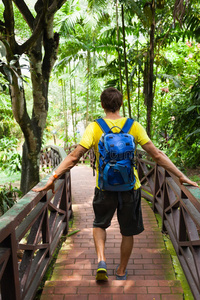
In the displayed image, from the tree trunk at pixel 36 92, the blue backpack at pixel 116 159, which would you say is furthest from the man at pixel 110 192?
the tree trunk at pixel 36 92

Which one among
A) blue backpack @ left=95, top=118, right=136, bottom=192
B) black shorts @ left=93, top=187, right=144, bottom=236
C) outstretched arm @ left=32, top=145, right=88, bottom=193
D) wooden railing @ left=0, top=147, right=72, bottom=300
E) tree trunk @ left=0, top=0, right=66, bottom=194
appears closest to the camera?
wooden railing @ left=0, top=147, right=72, bottom=300

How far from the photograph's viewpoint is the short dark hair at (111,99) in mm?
2504

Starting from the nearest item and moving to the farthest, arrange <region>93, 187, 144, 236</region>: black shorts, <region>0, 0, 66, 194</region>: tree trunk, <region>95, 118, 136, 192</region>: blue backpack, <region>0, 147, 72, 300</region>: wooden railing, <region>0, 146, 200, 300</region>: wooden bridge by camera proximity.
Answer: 1. <region>0, 147, 72, 300</region>: wooden railing
2. <region>0, 146, 200, 300</region>: wooden bridge
3. <region>95, 118, 136, 192</region>: blue backpack
4. <region>93, 187, 144, 236</region>: black shorts
5. <region>0, 0, 66, 194</region>: tree trunk

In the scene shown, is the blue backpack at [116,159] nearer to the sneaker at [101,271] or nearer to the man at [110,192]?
the man at [110,192]

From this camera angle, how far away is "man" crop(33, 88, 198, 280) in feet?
8.13

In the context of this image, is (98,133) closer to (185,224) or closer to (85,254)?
(185,224)

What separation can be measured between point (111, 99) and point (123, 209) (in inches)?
39.4

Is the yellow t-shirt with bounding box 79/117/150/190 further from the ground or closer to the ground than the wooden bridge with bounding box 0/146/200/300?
further from the ground

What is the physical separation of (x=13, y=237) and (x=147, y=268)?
188 centimetres

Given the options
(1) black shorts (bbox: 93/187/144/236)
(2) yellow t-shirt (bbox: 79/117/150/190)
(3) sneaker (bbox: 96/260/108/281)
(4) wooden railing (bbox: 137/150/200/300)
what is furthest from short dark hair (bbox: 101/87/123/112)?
(3) sneaker (bbox: 96/260/108/281)

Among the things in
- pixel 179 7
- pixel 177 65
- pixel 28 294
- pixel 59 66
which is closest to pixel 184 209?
pixel 28 294

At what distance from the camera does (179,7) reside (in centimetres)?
442

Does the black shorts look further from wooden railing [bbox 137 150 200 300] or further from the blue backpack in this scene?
wooden railing [bbox 137 150 200 300]

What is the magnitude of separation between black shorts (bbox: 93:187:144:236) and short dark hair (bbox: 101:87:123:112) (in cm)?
75
